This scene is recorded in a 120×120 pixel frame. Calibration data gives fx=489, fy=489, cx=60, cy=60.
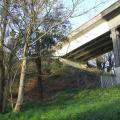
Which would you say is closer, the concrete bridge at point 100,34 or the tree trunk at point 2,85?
the tree trunk at point 2,85

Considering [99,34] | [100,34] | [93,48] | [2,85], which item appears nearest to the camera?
[2,85]

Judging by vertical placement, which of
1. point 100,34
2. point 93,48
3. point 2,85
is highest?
point 93,48

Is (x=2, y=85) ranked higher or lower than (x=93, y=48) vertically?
lower

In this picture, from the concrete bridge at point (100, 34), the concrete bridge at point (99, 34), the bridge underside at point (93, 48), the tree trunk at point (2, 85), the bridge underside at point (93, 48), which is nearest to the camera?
the tree trunk at point (2, 85)

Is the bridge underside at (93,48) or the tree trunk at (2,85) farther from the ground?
the bridge underside at (93,48)

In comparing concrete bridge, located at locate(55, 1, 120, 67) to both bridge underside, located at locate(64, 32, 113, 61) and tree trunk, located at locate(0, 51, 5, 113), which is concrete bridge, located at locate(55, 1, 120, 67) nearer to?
bridge underside, located at locate(64, 32, 113, 61)

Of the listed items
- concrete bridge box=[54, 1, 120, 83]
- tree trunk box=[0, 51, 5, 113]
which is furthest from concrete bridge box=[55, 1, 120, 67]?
tree trunk box=[0, 51, 5, 113]

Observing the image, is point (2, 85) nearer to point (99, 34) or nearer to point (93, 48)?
point (99, 34)

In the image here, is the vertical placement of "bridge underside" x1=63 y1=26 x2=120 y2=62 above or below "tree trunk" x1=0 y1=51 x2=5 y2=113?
above

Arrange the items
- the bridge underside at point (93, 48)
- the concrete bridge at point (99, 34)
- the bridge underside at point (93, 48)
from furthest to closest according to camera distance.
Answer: the bridge underside at point (93, 48)
the bridge underside at point (93, 48)
the concrete bridge at point (99, 34)

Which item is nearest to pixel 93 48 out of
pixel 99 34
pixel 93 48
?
pixel 93 48

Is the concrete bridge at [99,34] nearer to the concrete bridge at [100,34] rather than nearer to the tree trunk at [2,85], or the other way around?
the concrete bridge at [100,34]

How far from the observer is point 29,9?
19.2 m

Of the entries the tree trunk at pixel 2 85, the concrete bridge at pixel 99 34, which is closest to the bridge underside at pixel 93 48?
the concrete bridge at pixel 99 34
